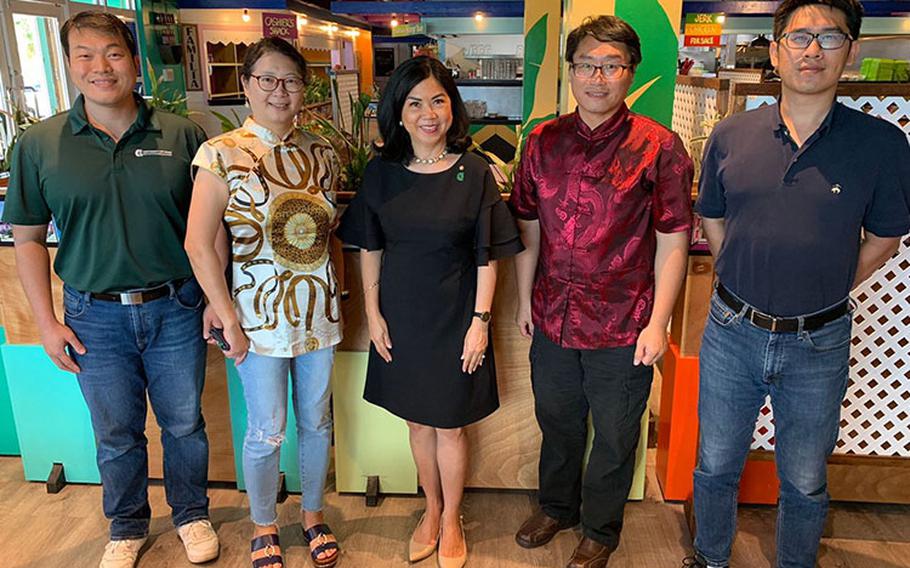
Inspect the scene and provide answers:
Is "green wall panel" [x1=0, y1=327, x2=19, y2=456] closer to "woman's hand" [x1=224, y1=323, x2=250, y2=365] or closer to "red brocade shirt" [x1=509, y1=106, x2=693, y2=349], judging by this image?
"woman's hand" [x1=224, y1=323, x2=250, y2=365]

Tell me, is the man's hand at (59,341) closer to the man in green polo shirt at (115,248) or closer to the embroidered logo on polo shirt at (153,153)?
the man in green polo shirt at (115,248)

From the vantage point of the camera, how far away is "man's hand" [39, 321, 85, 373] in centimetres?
210

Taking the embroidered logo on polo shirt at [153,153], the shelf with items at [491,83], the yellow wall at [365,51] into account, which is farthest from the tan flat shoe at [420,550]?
the yellow wall at [365,51]

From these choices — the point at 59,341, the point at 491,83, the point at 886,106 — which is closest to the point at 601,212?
the point at 886,106

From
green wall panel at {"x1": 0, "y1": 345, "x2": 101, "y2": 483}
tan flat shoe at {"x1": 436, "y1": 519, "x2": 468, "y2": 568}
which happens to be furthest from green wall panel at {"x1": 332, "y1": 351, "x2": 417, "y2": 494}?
green wall panel at {"x1": 0, "y1": 345, "x2": 101, "y2": 483}

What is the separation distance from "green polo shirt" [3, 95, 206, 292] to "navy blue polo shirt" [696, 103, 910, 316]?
1513 millimetres

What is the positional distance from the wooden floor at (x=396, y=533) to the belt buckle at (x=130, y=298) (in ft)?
3.01

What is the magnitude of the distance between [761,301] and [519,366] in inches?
39.5

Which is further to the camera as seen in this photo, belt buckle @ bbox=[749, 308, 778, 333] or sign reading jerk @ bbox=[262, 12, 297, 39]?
sign reading jerk @ bbox=[262, 12, 297, 39]

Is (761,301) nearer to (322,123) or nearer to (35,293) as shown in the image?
(322,123)

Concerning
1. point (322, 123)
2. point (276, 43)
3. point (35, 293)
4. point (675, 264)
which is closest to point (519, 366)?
point (675, 264)

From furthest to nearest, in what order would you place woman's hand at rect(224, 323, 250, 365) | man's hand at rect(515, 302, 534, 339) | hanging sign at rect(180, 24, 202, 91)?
hanging sign at rect(180, 24, 202, 91) < man's hand at rect(515, 302, 534, 339) < woman's hand at rect(224, 323, 250, 365)

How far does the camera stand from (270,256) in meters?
2.05

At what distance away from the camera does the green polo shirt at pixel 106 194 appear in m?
1.98
